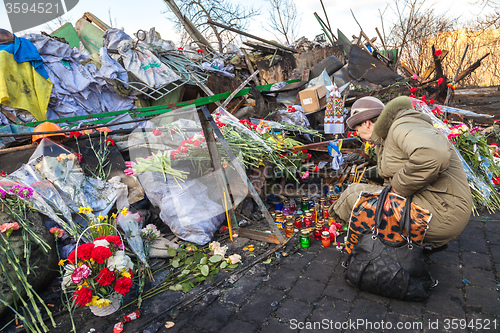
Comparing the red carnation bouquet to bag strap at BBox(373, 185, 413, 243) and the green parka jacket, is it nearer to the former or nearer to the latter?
bag strap at BBox(373, 185, 413, 243)

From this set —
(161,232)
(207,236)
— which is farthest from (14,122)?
(207,236)

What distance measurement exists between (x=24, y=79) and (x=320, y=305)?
5891 mm

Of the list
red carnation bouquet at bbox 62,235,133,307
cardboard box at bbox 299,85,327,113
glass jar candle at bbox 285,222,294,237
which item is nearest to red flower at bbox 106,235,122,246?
red carnation bouquet at bbox 62,235,133,307

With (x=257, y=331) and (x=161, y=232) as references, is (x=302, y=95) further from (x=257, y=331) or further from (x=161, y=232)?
(x=257, y=331)

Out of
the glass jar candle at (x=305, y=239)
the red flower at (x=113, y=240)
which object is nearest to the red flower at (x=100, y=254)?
the red flower at (x=113, y=240)

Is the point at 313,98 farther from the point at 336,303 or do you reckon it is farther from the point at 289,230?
the point at 336,303

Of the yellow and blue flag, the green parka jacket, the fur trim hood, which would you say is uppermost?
the yellow and blue flag

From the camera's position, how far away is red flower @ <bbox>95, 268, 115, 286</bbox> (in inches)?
91.7

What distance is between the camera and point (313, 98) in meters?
7.18

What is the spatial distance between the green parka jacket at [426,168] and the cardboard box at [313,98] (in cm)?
490

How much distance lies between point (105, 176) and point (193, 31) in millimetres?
7173

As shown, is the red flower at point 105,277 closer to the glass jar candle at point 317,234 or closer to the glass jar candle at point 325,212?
the glass jar candle at point 317,234

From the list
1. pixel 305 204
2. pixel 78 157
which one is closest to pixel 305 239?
pixel 305 204

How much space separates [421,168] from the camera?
2053 millimetres
